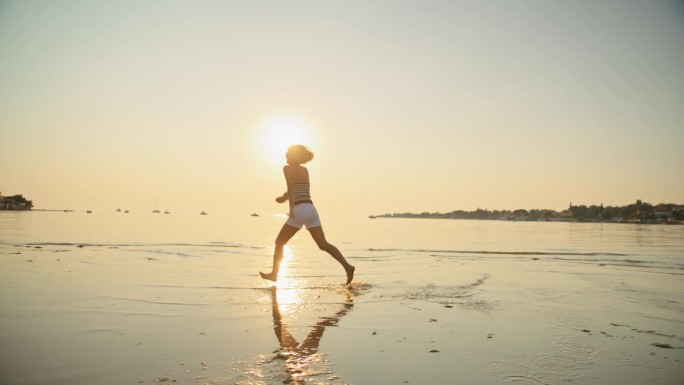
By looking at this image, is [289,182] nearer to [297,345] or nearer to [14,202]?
[297,345]

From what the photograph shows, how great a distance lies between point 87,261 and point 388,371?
9193mm

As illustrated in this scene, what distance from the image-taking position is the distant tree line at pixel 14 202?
124812 mm

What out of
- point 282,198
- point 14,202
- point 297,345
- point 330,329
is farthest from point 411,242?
point 14,202

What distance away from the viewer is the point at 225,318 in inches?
196

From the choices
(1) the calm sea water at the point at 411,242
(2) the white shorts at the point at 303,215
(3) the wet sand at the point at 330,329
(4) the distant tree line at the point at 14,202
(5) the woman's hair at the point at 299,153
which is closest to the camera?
(3) the wet sand at the point at 330,329

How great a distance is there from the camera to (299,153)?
24.6 ft

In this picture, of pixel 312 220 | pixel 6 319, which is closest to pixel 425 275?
pixel 312 220

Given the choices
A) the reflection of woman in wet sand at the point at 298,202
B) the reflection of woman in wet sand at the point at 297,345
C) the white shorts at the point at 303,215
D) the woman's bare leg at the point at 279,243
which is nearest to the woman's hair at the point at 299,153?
the reflection of woman in wet sand at the point at 298,202

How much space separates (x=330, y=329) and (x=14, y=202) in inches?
6303

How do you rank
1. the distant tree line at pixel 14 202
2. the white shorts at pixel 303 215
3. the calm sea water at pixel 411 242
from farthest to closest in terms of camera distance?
the distant tree line at pixel 14 202, the calm sea water at pixel 411 242, the white shorts at pixel 303 215

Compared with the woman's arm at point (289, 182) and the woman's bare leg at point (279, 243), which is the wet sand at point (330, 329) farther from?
the woman's arm at point (289, 182)

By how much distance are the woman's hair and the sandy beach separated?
215 centimetres

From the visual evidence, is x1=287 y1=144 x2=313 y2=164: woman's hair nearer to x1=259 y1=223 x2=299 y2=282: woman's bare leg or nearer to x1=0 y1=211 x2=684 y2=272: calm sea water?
x1=259 y1=223 x2=299 y2=282: woman's bare leg

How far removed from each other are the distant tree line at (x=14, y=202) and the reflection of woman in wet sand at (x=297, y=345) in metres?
150
